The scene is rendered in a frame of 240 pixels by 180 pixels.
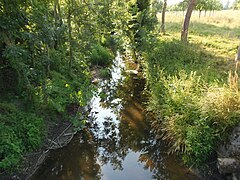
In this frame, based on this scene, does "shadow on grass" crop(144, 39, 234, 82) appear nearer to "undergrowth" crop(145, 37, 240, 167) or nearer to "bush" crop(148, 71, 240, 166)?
"undergrowth" crop(145, 37, 240, 167)

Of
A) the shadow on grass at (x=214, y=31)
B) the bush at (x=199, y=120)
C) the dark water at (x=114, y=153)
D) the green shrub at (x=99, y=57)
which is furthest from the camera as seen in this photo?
the shadow on grass at (x=214, y=31)

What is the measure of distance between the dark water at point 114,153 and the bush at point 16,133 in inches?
24.0

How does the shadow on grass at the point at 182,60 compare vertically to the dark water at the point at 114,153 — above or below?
above

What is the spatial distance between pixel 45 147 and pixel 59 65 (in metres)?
3.03

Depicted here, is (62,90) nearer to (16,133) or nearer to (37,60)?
(37,60)

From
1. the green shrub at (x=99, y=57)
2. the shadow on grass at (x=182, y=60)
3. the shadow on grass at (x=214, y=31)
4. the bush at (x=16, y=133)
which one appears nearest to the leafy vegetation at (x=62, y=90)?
the bush at (x=16, y=133)

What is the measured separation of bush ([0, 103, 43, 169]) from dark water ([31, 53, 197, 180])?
609 millimetres

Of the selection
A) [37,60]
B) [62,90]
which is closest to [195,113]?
[62,90]

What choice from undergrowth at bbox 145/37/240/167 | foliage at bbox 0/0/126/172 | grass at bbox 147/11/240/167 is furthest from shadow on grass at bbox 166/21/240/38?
foliage at bbox 0/0/126/172

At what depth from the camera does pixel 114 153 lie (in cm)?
575

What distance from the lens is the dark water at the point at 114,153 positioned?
495 cm

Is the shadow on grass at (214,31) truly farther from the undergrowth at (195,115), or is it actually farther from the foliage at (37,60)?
the foliage at (37,60)

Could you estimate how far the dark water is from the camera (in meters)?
4.95

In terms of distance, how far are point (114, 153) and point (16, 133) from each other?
2.38 m
